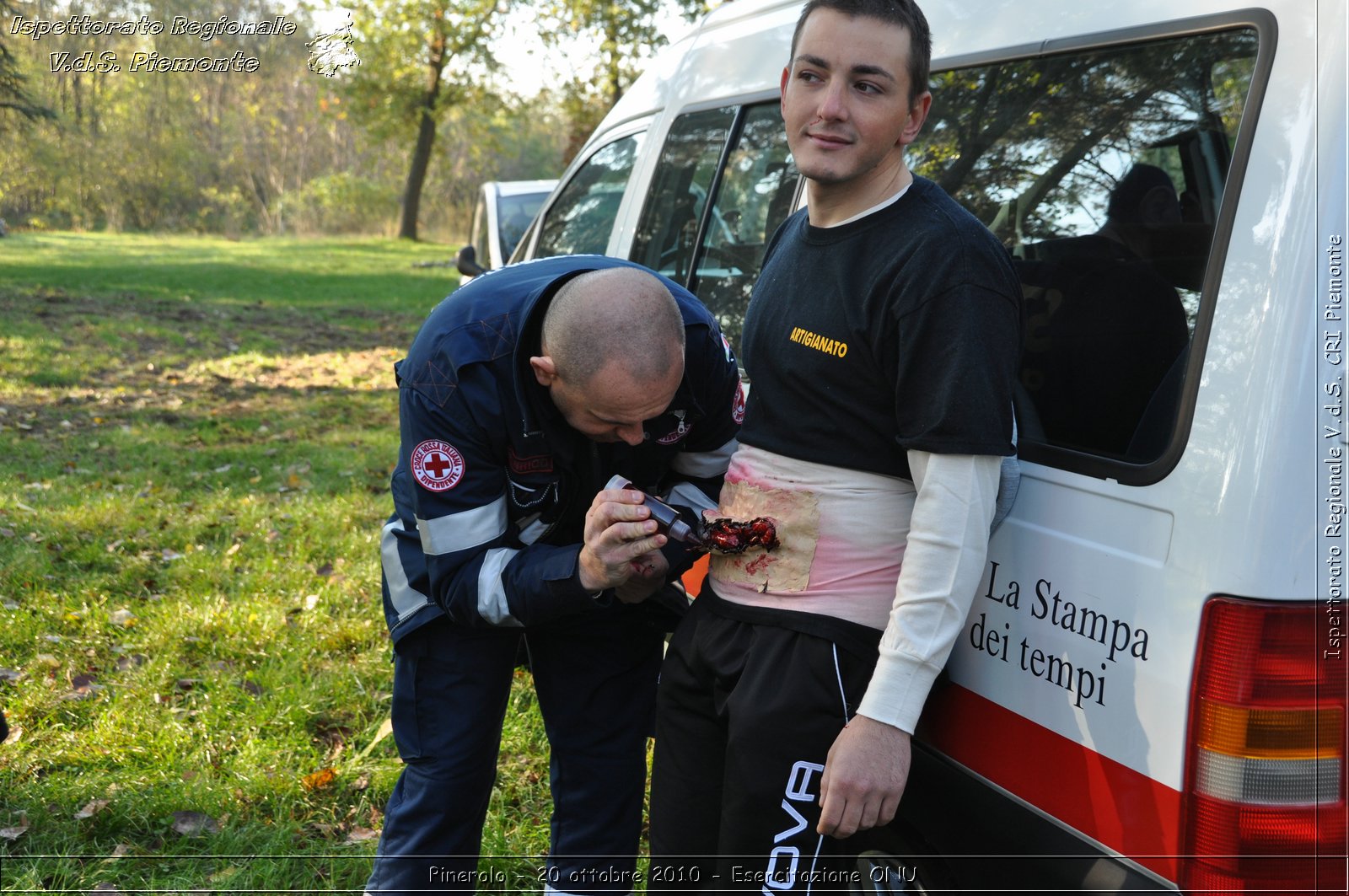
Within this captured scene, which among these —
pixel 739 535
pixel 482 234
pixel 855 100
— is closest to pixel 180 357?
pixel 482 234

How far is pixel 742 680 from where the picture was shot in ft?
5.91

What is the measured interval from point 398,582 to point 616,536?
2.04 feet

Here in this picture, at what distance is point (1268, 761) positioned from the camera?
1479 mm

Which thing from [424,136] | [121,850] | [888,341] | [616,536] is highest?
[424,136]

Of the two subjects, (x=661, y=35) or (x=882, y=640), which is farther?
(x=661, y=35)

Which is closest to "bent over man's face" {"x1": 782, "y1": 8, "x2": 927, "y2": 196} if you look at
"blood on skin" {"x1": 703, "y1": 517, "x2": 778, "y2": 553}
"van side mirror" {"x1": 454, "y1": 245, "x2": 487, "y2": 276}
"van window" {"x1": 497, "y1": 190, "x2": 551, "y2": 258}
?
"blood on skin" {"x1": 703, "y1": 517, "x2": 778, "y2": 553}

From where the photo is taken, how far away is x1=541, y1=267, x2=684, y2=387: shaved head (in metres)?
1.96

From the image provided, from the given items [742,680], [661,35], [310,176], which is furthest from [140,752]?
[310,176]

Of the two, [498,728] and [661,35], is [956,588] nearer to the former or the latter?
[498,728]

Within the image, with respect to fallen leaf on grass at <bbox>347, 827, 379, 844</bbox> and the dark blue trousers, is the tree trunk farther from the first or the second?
the dark blue trousers

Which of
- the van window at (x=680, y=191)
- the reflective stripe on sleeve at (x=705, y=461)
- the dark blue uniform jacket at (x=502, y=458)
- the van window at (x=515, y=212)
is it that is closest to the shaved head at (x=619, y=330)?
the dark blue uniform jacket at (x=502, y=458)

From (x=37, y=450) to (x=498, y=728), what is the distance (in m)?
5.50

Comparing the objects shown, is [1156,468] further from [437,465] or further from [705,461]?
[437,465]

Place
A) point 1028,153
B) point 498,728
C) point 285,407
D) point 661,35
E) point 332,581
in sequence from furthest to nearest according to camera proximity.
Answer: point 661,35 < point 285,407 < point 332,581 < point 498,728 < point 1028,153
